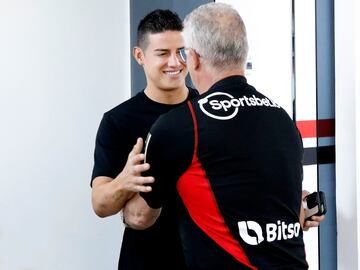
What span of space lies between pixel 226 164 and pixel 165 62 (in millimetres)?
674

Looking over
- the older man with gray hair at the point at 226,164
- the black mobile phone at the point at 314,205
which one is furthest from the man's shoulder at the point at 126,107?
the black mobile phone at the point at 314,205

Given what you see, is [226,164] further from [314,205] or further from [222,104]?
[314,205]

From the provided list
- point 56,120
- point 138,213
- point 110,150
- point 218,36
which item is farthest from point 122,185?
point 56,120

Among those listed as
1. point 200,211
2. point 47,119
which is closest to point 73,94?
point 47,119

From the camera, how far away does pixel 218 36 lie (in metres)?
1.30

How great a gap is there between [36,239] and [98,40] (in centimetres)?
96

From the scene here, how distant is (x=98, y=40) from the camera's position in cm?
261

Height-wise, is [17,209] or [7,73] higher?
[7,73]

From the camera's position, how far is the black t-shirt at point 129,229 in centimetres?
168

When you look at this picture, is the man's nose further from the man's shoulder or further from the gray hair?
the gray hair

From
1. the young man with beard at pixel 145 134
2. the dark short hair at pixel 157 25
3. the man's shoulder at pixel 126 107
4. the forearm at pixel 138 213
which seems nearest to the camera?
the forearm at pixel 138 213

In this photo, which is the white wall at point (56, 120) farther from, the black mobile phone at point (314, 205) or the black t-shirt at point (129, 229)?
the black mobile phone at point (314, 205)

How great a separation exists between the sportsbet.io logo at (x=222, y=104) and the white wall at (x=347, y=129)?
1.10 metres

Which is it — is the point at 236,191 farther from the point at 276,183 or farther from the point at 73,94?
the point at 73,94
